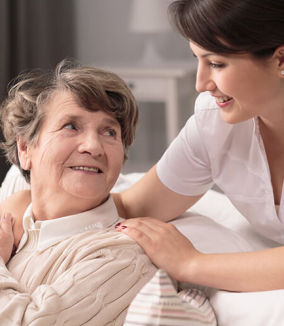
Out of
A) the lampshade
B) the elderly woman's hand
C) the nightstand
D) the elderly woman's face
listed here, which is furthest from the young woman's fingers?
the lampshade

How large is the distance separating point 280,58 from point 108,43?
123 inches

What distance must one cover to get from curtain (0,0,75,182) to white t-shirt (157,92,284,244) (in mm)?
2319

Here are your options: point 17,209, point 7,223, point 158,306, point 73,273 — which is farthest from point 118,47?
point 158,306

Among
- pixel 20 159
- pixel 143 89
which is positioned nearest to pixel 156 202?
pixel 20 159

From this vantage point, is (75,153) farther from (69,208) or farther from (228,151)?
(228,151)

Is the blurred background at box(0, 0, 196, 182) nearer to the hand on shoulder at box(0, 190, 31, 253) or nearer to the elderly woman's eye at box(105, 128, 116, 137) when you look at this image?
the hand on shoulder at box(0, 190, 31, 253)

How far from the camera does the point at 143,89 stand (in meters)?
3.78

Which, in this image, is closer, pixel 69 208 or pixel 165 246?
pixel 165 246

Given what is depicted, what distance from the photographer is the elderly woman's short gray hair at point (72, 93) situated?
66.3 inches

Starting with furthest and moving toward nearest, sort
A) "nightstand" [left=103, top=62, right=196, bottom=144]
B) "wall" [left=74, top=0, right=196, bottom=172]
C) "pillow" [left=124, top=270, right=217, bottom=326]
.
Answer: "wall" [left=74, top=0, right=196, bottom=172], "nightstand" [left=103, top=62, right=196, bottom=144], "pillow" [left=124, top=270, right=217, bottom=326]

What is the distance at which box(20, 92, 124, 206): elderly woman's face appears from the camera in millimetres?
1618

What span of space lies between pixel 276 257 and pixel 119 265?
361 mm

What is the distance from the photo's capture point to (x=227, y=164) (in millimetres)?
1875

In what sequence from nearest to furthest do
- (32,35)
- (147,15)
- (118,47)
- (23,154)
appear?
(23,154) < (147,15) < (32,35) < (118,47)
